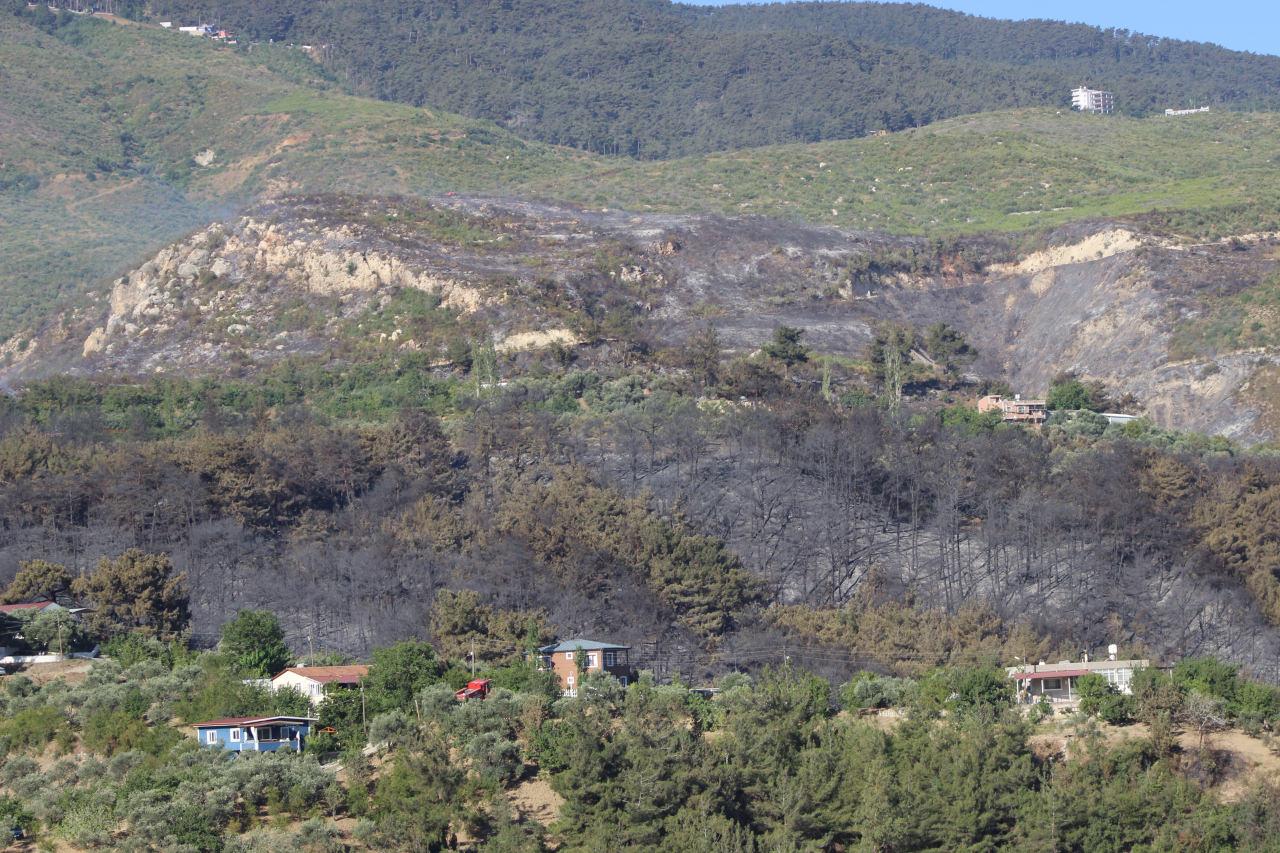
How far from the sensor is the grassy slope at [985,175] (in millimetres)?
126438

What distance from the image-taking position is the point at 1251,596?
2793 inches

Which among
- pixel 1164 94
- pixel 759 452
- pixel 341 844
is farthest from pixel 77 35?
pixel 341 844

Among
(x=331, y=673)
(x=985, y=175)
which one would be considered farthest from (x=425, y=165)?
(x=331, y=673)

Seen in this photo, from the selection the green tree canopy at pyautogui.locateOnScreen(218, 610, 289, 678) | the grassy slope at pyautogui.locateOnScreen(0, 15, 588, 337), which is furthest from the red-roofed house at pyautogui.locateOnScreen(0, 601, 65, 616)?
the grassy slope at pyautogui.locateOnScreen(0, 15, 588, 337)

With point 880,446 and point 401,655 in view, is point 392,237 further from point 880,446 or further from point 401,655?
point 401,655

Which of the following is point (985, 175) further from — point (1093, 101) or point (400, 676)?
point (400, 676)

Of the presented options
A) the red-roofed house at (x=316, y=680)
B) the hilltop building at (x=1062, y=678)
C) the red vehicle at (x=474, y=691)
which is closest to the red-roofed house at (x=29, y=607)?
the red-roofed house at (x=316, y=680)

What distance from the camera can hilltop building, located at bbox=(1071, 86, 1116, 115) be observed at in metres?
178

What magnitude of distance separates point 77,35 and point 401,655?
141 meters

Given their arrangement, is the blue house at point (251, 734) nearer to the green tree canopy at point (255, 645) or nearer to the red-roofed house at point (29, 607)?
the green tree canopy at point (255, 645)

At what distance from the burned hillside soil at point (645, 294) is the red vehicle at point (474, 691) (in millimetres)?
39458

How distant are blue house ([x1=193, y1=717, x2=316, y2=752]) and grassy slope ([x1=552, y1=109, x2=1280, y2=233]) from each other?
72661 millimetres

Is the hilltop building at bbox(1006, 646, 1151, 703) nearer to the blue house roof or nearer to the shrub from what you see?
the shrub

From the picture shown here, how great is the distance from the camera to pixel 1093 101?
17875 cm
